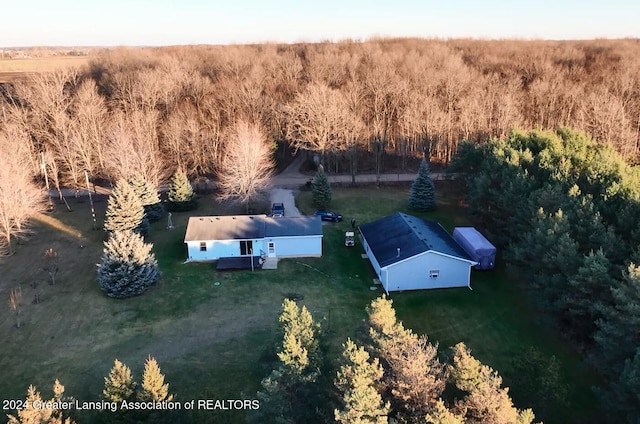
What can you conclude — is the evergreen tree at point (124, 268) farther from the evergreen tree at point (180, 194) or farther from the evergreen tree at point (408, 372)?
the evergreen tree at point (408, 372)

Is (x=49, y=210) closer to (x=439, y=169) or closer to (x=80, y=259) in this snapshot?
(x=80, y=259)

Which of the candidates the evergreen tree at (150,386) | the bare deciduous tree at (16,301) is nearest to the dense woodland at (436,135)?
the bare deciduous tree at (16,301)

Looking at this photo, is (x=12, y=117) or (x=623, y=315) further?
(x=12, y=117)

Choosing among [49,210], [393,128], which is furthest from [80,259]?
[393,128]

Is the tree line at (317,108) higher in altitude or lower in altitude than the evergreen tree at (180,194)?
higher

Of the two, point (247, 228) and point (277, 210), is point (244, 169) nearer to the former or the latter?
point (277, 210)
